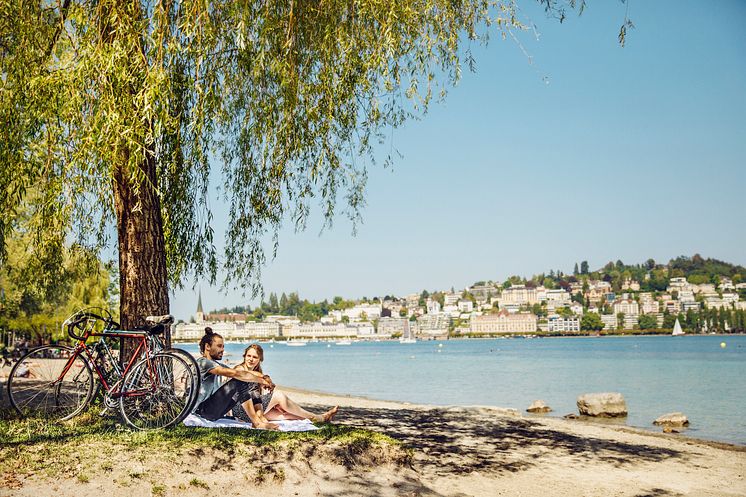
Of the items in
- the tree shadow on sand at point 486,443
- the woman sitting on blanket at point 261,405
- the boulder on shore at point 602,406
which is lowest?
the boulder on shore at point 602,406

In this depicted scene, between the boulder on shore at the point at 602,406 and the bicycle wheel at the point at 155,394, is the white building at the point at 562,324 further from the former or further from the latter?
the bicycle wheel at the point at 155,394

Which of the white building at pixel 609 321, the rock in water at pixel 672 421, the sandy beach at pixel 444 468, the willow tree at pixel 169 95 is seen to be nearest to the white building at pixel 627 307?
the white building at pixel 609 321

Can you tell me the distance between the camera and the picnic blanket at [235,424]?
717 centimetres

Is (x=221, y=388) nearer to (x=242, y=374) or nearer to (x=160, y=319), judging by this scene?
(x=242, y=374)

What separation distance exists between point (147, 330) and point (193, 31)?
118 inches

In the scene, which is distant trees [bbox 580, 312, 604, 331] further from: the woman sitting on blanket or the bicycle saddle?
the bicycle saddle

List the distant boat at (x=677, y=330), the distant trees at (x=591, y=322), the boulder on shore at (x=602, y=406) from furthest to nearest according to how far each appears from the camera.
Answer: the distant trees at (x=591, y=322), the distant boat at (x=677, y=330), the boulder on shore at (x=602, y=406)

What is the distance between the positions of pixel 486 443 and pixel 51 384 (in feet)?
19.2

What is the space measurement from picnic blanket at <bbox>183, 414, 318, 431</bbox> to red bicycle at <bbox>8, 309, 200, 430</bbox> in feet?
1.10

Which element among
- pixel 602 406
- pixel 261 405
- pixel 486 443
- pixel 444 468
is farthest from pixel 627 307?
pixel 261 405

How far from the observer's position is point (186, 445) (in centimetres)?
632

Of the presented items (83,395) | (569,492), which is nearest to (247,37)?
(83,395)

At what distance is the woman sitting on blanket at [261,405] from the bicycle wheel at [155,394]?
856 mm

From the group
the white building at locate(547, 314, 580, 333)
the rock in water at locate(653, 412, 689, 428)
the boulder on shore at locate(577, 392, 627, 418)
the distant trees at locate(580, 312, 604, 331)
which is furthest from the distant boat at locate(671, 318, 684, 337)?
the rock in water at locate(653, 412, 689, 428)
